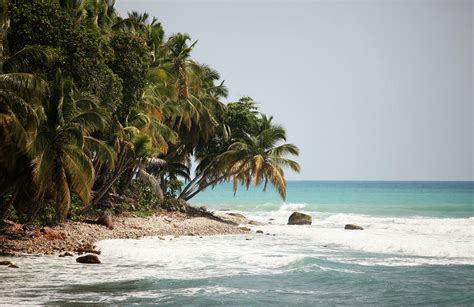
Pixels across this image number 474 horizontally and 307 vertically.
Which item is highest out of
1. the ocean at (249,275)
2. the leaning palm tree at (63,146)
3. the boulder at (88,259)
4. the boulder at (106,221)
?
the leaning palm tree at (63,146)

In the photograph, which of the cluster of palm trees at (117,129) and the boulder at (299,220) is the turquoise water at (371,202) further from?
the cluster of palm trees at (117,129)

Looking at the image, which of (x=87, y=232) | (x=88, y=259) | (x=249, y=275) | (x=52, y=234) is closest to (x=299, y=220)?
(x=87, y=232)

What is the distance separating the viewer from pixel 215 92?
35375 millimetres

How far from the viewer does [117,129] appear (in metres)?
21.9

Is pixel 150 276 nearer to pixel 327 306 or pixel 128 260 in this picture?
pixel 128 260

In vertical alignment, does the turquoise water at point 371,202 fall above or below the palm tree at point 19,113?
below

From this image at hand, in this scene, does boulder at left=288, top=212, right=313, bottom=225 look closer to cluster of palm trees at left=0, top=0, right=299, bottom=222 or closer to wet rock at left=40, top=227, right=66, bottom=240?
cluster of palm trees at left=0, top=0, right=299, bottom=222

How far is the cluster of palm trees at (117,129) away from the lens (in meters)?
15.7

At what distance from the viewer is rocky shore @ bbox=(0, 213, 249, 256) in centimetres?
1767

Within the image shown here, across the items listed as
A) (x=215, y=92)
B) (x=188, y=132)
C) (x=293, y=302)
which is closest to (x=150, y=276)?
(x=293, y=302)

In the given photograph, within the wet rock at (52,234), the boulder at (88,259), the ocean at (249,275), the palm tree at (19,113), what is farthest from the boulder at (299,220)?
the boulder at (88,259)

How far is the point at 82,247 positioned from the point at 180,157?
16.7m

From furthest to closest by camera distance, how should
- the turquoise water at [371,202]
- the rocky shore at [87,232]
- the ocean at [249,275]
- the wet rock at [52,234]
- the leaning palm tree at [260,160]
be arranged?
the turquoise water at [371,202]
the leaning palm tree at [260,160]
the wet rock at [52,234]
the rocky shore at [87,232]
the ocean at [249,275]

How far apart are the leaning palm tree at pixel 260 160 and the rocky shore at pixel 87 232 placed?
12.7 ft
